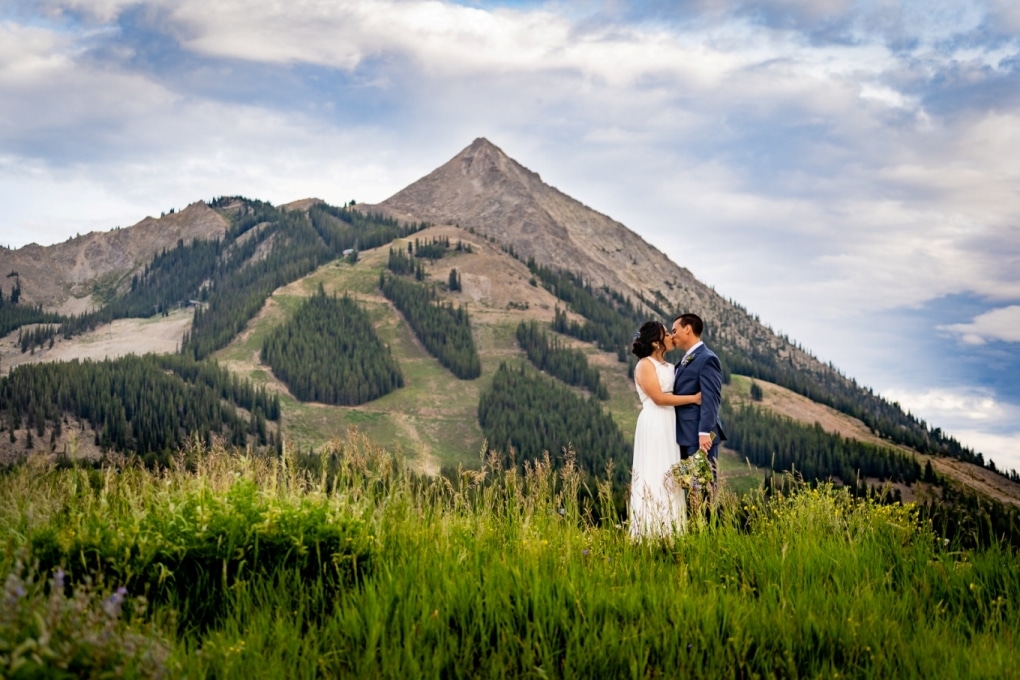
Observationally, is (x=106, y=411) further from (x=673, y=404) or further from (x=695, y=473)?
(x=695, y=473)

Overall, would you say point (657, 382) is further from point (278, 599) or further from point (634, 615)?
point (278, 599)

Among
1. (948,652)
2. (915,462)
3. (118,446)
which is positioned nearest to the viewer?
(948,652)

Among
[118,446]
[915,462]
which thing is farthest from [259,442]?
[915,462]

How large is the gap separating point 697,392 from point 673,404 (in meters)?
0.46

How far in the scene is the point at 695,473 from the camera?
11.2 metres

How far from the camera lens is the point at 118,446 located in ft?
579

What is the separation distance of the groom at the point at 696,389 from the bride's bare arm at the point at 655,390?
0.20 m

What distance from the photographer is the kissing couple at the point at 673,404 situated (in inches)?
489

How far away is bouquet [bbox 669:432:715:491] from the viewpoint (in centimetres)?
1112

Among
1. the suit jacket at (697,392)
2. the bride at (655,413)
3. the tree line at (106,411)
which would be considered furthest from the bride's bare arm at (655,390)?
the tree line at (106,411)

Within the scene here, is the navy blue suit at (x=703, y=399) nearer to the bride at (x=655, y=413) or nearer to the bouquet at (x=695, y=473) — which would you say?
the bride at (x=655, y=413)

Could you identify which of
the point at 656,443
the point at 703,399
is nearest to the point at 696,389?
the point at 703,399

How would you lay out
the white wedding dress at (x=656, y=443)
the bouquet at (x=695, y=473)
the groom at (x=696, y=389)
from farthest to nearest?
the white wedding dress at (x=656, y=443)
the groom at (x=696, y=389)
the bouquet at (x=695, y=473)

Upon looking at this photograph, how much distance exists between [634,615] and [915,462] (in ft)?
715
